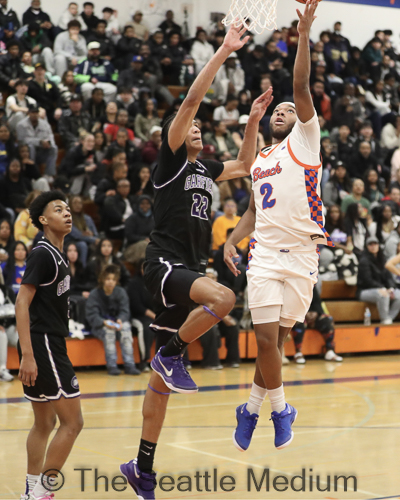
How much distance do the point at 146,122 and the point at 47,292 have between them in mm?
10201

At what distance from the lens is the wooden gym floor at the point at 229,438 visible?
17.5 ft

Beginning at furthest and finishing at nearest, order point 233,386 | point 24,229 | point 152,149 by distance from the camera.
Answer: point 152,149
point 24,229
point 233,386

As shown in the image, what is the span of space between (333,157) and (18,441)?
10.8 meters

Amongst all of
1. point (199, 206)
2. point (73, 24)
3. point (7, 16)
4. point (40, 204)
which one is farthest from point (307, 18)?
point (7, 16)

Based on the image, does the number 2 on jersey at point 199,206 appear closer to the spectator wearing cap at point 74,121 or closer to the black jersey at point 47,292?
the black jersey at point 47,292

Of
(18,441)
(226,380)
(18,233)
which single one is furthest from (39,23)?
(18,441)

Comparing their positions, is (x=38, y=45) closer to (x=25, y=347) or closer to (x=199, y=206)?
(x=199, y=206)

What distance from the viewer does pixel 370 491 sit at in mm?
5156

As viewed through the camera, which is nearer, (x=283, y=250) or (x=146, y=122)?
(x=283, y=250)

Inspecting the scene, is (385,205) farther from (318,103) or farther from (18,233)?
(18,233)

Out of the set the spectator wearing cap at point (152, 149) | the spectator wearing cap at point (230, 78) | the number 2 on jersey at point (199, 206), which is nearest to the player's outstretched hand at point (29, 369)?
the number 2 on jersey at point (199, 206)

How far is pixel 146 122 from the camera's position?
14.5m

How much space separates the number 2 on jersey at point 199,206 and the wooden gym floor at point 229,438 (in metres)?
1.90

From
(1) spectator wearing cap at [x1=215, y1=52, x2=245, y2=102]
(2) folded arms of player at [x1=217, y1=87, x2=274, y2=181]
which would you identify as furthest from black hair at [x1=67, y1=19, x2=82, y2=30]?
(2) folded arms of player at [x1=217, y1=87, x2=274, y2=181]
